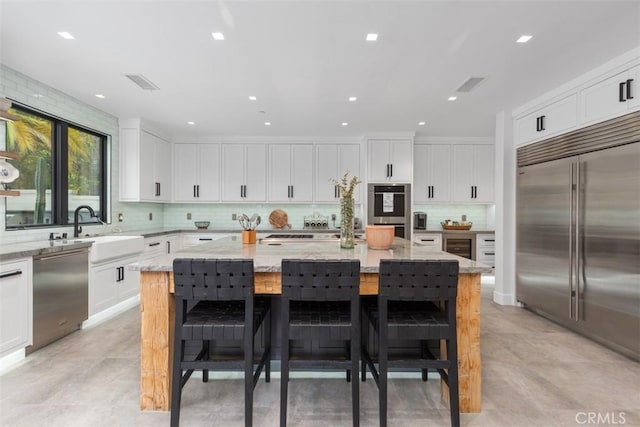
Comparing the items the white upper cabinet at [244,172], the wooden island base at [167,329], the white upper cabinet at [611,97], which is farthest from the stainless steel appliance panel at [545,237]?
the white upper cabinet at [244,172]

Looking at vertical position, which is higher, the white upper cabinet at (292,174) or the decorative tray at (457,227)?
the white upper cabinet at (292,174)

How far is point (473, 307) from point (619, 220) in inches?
75.3

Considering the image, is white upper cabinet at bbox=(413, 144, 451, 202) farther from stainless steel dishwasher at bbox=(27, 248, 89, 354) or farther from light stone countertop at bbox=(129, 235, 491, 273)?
stainless steel dishwasher at bbox=(27, 248, 89, 354)

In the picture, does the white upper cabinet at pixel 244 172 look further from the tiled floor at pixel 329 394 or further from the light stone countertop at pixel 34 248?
the tiled floor at pixel 329 394

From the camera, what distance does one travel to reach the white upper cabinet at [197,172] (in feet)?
19.9

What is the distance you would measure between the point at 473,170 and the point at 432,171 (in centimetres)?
77

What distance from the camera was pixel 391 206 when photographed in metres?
5.68

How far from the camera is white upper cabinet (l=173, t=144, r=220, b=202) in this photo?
19.9 feet

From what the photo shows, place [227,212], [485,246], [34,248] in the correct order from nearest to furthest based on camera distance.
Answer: [34,248]
[485,246]
[227,212]

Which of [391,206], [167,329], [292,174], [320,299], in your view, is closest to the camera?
[320,299]

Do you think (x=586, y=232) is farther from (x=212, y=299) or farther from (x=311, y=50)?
(x=212, y=299)

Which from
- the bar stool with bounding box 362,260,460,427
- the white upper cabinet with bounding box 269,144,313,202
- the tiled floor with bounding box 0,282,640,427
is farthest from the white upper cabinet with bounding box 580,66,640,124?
the white upper cabinet with bounding box 269,144,313,202

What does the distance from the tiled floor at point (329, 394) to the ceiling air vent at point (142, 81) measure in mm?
2616

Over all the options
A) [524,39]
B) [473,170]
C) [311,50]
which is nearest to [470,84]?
[524,39]
